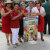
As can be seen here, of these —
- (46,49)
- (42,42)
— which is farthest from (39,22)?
(46,49)

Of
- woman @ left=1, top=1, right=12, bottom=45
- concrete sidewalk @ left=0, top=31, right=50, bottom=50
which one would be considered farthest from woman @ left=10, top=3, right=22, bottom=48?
concrete sidewalk @ left=0, top=31, right=50, bottom=50

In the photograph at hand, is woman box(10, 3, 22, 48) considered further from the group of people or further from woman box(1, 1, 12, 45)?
woman box(1, 1, 12, 45)

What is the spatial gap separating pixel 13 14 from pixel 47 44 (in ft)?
4.65

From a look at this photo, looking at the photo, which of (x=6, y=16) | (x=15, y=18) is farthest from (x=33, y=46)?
(x=6, y=16)

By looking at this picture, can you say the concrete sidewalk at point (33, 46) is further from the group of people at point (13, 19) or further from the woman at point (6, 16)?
the woman at point (6, 16)

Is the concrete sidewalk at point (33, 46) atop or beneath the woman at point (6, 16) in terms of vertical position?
beneath

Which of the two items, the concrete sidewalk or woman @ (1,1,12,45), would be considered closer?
woman @ (1,1,12,45)

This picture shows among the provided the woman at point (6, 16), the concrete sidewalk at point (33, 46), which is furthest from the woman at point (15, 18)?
the concrete sidewalk at point (33, 46)

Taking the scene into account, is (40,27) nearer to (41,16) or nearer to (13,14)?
(41,16)

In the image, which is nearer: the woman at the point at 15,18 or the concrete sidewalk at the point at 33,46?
the woman at the point at 15,18

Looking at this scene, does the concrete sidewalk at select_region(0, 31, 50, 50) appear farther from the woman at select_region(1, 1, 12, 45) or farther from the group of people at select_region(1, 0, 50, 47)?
the woman at select_region(1, 1, 12, 45)

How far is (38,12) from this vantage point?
195 inches

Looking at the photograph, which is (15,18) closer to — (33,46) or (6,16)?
(6,16)

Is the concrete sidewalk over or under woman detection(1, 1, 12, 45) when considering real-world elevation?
under
